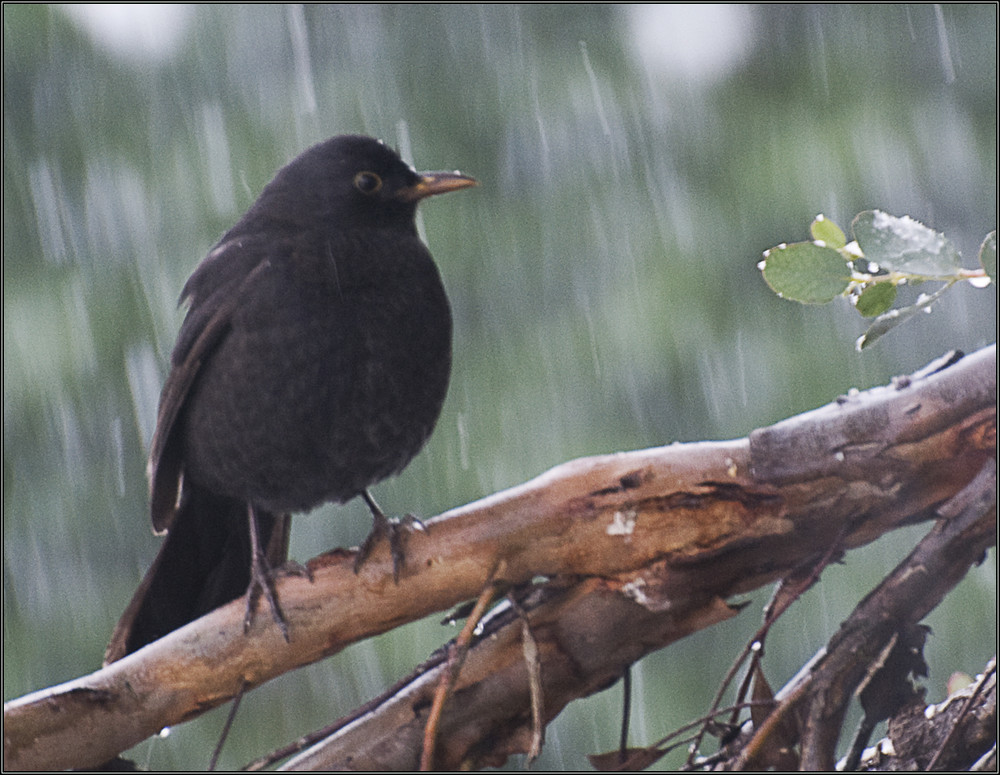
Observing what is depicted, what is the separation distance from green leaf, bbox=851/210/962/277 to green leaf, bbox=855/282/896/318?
0.03 metres

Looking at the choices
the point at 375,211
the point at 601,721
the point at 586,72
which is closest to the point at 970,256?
the point at 586,72

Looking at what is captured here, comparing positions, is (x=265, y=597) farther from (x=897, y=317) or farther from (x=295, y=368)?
(x=897, y=317)

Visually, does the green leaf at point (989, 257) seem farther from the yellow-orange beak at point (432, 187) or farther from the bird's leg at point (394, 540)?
the yellow-orange beak at point (432, 187)

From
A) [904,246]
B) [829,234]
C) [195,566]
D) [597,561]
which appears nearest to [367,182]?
[195,566]

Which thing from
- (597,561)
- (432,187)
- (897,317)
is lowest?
(597,561)

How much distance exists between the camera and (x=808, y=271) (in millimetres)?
998

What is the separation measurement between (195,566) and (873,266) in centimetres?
137

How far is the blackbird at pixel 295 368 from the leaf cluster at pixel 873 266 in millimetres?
834

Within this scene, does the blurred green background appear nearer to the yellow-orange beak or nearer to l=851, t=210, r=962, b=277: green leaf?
the yellow-orange beak

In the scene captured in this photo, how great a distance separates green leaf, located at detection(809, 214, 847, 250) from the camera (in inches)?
40.3

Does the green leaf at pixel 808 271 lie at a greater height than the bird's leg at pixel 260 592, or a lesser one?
greater

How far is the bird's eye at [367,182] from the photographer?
1978 mm

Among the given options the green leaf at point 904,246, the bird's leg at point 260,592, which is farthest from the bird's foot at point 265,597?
the green leaf at point 904,246

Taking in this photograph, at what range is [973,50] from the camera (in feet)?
9.64
